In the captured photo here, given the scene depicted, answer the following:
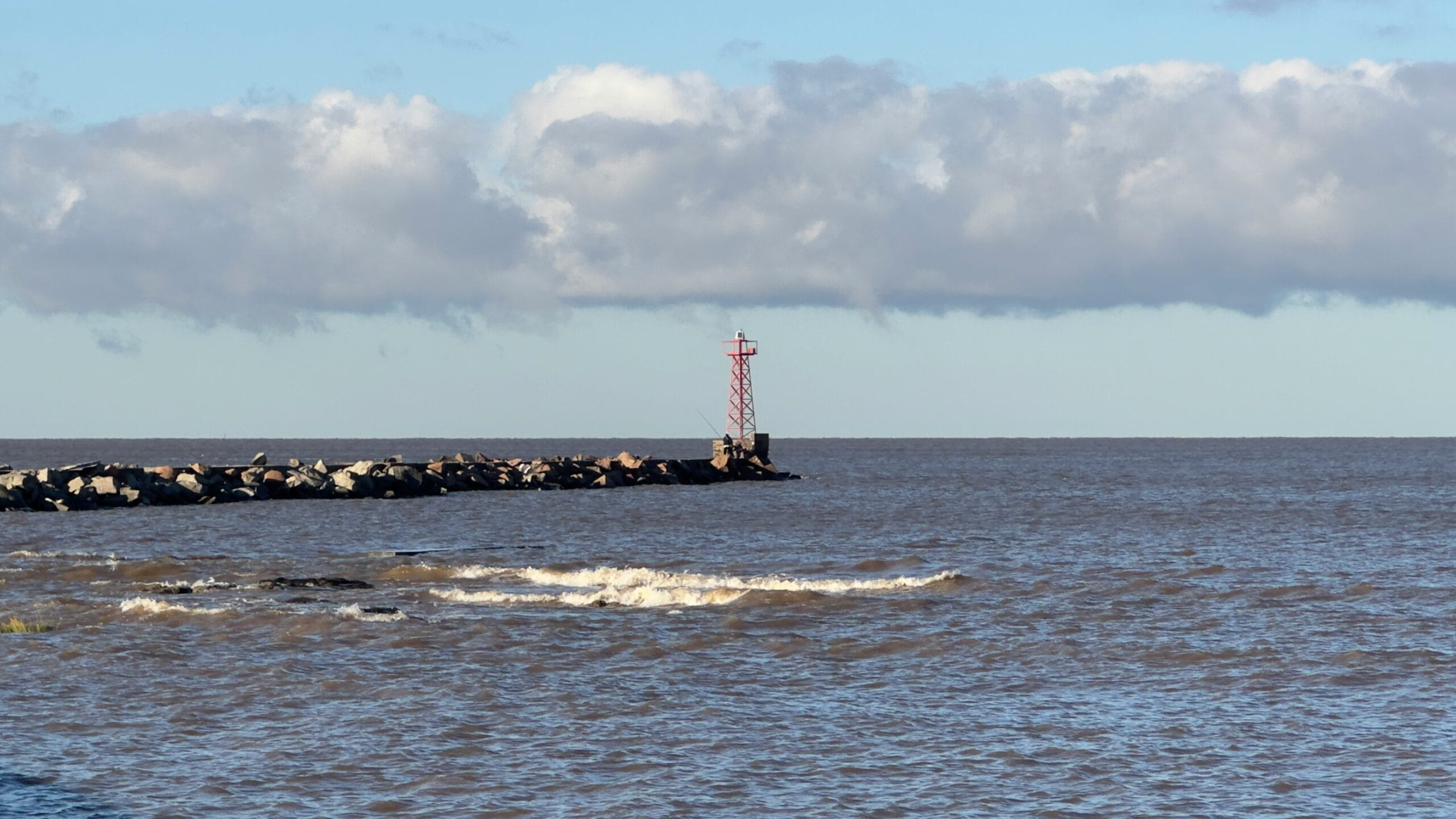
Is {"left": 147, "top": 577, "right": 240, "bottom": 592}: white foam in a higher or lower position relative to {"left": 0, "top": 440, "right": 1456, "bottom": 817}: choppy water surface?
higher

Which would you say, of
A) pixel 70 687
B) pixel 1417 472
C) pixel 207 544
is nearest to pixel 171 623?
pixel 70 687

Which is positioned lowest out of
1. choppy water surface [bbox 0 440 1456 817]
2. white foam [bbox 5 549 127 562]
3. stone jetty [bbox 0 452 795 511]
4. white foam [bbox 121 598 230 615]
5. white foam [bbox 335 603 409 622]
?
choppy water surface [bbox 0 440 1456 817]

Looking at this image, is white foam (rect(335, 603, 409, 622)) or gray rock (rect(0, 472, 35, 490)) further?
gray rock (rect(0, 472, 35, 490))

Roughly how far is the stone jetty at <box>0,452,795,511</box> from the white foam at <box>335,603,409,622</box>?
3725 cm

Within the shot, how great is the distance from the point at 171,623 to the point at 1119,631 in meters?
14.6

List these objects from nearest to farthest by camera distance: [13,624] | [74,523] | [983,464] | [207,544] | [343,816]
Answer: [343,816]
[13,624]
[207,544]
[74,523]
[983,464]

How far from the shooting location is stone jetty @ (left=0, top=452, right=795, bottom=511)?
59688mm

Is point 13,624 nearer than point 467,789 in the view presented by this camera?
No

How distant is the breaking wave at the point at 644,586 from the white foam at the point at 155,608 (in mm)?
4402

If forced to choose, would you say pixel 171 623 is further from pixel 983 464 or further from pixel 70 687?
pixel 983 464

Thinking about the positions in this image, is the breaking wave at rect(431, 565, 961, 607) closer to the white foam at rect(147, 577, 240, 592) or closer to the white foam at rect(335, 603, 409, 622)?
the white foam at rect(335, 603, 409, 622)

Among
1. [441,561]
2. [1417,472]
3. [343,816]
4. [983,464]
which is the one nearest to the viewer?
→ [343,816]

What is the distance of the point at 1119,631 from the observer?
24016mm

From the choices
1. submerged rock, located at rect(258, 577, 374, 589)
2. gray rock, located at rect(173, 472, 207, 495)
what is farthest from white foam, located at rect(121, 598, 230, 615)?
gray rock, located at rect(173, 472, 207, 495)
